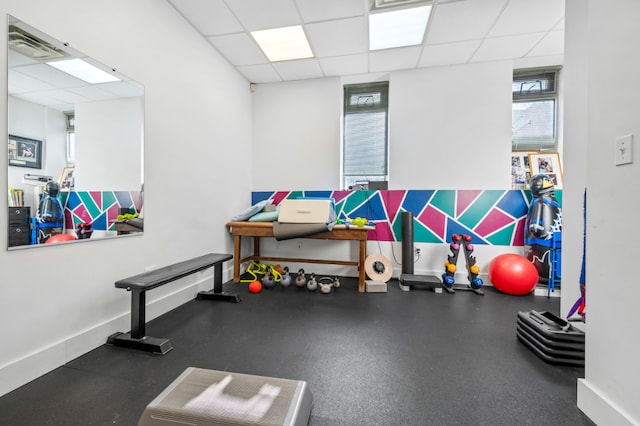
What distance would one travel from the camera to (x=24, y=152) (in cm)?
146

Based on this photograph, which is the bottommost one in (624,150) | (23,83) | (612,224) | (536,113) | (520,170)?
(612,224)

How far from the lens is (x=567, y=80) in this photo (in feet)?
6.58

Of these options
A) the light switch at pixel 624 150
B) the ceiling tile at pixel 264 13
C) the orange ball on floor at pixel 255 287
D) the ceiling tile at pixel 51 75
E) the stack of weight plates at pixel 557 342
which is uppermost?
the ceiling tile at pixel 264 13

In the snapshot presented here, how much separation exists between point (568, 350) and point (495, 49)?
3.38 m

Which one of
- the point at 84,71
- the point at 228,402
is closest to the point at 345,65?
the point at 84,71

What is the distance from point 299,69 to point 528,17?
268 cm

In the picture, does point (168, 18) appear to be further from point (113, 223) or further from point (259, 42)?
point (113, 223)

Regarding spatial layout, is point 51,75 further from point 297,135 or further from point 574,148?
point 574,148

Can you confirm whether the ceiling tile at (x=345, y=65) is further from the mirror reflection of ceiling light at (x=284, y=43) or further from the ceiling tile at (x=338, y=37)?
the mirror reflection of ceiling light at (x=284, y=43)

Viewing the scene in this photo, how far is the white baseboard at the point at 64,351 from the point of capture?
1367mm

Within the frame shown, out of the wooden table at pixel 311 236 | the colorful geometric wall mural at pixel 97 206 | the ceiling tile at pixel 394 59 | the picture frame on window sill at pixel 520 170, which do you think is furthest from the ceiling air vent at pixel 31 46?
the picture frame on window sill at pixel 520 170

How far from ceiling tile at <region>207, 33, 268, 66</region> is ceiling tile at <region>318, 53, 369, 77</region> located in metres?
0.85

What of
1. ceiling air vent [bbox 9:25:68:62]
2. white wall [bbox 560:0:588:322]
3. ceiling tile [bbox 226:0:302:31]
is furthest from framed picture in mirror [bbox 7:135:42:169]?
white wall [bbox 560:0:588:322]

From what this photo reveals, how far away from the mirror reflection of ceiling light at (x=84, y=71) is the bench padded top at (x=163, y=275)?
1485 mm
